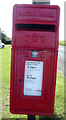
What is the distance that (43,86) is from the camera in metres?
1.97

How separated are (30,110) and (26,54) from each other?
33.1 inches

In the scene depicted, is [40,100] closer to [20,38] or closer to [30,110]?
[30,110]

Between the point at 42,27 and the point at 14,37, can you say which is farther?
the point at 42,27

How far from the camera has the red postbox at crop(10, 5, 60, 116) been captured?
187cm

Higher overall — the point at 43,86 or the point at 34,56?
the point at 34,56

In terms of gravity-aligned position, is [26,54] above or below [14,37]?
below

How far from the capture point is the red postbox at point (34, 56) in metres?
1.87

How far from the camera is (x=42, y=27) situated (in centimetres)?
204

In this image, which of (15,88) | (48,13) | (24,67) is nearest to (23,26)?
(48,13)

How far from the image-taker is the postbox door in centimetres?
190

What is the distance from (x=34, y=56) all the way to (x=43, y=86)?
1.46ft

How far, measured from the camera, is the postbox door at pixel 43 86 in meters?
1.90

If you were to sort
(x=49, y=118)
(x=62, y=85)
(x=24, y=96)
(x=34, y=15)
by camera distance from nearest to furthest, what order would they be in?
(x=34, y=15) → (x=24, y=96) → (x=49, y=118) → (x=62, y=85)

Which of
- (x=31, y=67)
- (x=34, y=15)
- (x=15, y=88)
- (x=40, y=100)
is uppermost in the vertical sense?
(x=34, y=15)
